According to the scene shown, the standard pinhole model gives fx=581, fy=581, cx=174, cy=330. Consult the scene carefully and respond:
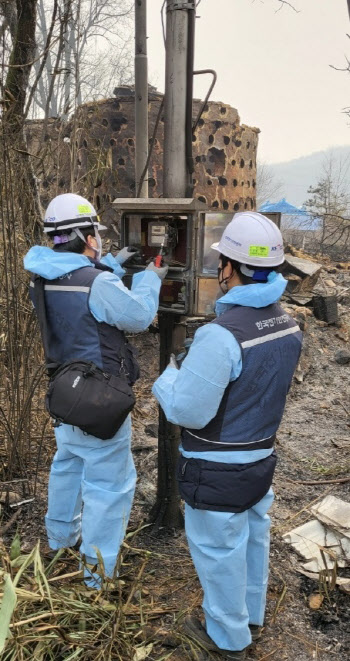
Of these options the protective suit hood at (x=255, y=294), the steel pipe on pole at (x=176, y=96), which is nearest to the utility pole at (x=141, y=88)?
the steel pipe on pole at (x=176, y=96)

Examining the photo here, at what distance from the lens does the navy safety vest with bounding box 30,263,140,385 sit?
9.18 ft

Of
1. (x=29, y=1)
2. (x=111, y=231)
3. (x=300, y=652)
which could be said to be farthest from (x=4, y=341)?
(x=111, y=231)

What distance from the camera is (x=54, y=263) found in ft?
9.21

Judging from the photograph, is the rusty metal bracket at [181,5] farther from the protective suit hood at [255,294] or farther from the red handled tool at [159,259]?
the protective suit hood at [255,294]

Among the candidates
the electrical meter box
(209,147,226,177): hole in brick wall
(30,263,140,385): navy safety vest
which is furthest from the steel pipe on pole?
(209,147,226,177): hole in brick wall

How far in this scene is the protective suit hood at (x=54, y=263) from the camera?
279 cm

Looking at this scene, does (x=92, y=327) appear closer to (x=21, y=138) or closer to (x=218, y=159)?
(x=21, y=138)

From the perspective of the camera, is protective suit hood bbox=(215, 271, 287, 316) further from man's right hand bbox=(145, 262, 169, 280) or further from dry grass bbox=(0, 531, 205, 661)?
dry grass bbox=(0, 531, 205, 661)

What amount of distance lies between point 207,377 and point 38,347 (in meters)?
2.52

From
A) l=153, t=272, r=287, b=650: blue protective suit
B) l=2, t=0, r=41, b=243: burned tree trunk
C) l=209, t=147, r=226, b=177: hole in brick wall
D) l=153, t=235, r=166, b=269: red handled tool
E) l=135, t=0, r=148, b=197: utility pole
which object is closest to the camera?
l=153, t=272, r=287, b=650: blue protective suit

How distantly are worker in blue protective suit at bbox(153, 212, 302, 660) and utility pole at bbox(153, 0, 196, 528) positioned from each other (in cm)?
87

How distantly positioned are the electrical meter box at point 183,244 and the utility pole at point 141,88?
4083 millimetres

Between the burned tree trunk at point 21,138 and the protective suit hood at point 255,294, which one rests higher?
the burned tree trunk at point 21,138

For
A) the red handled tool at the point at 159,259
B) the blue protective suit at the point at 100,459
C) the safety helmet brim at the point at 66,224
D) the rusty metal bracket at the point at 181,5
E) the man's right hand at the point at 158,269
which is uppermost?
the rusty metal bracket at the point at 181,5
